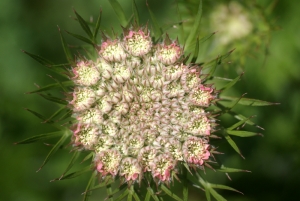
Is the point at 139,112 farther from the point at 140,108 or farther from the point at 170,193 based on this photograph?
the point at 170,193

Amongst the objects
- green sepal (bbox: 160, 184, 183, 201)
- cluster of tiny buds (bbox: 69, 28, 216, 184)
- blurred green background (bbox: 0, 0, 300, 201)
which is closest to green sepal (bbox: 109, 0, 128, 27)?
cluster of tiny buds (bbox: 69, 28, 216, 184)

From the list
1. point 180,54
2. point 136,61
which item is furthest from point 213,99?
point 136,61

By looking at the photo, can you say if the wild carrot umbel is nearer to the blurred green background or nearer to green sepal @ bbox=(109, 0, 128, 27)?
green sepal @ bbox=(109, 0, 128, 27)

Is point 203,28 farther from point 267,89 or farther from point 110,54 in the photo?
point 110,54

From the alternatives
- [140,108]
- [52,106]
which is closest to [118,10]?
[140,108]

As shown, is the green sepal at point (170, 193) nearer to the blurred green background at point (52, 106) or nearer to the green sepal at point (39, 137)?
the green sepal at point (39, 137)

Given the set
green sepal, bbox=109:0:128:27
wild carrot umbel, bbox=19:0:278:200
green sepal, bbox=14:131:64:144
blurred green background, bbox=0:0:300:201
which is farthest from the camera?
blurred green background, bbox=0:0:300:201
